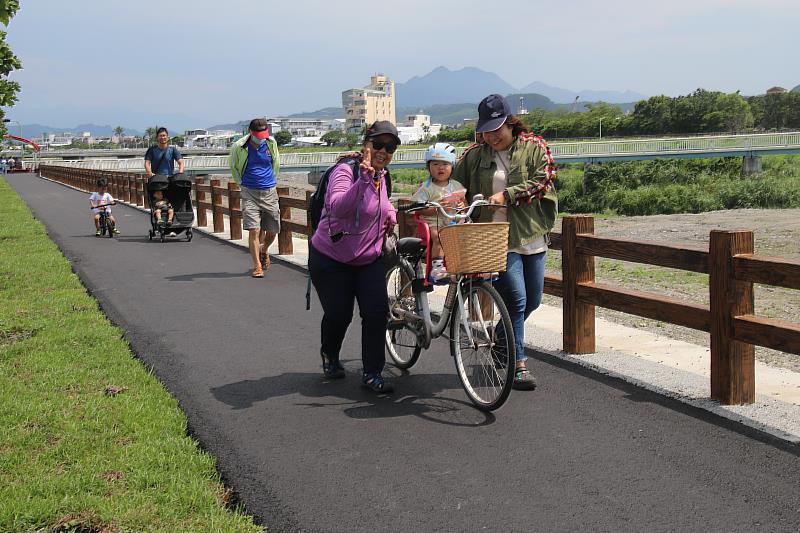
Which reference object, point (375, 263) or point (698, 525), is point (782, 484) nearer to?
point (698, 525)

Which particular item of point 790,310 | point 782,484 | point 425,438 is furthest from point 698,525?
point 790,310

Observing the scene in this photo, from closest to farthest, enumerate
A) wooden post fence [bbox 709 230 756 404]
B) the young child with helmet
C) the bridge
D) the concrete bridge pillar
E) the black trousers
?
wooden post fence [bbox 709 230 756 404] → the young child with helmet → the black trousers → the concrete bridge pillar → the bridge

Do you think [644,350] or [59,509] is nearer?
[59,509]

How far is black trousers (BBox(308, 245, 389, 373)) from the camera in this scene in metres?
6.02

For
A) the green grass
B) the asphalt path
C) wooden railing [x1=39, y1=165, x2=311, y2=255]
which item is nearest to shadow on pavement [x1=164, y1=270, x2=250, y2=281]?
wooden railing [x1=39, y1=165, x2=311, y2=255]

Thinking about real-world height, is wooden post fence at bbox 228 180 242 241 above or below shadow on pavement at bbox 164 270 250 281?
above

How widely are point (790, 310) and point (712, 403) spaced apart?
9568mm

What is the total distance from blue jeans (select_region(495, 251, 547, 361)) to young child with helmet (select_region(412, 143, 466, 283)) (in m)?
0.42

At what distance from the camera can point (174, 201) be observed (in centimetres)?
1722

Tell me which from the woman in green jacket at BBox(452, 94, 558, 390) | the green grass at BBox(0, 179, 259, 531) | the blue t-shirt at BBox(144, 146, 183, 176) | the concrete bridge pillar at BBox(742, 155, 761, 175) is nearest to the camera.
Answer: the green grass at BBox(0, 179, 259, 531)

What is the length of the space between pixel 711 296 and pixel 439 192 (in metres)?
1.84

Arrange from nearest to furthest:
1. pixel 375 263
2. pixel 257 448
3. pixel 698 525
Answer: pixel 698 525 → pixel 257 448 → pixel 375 263

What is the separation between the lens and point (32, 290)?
10656 millimetres

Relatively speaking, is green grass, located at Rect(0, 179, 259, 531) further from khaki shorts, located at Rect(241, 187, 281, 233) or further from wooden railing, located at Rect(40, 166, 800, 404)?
khaki shorts, located at Rect(241, 187, 281, 233)
